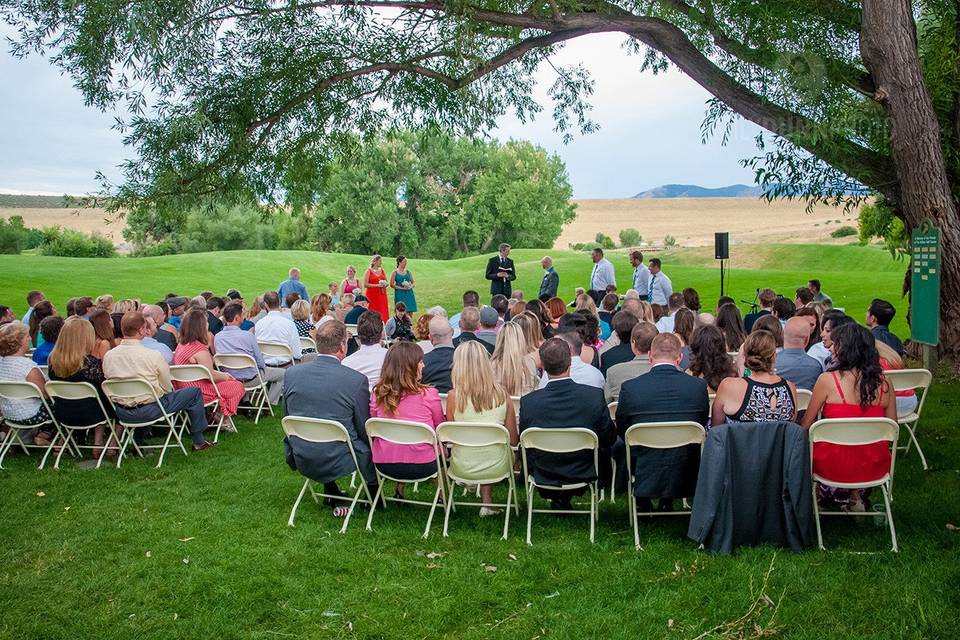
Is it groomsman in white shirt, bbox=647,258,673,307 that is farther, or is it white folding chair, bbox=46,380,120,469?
groomsman in white shirt, bbox=647,258,673,307

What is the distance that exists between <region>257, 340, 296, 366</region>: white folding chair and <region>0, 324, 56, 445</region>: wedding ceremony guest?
101 inches

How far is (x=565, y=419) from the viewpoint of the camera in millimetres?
5008

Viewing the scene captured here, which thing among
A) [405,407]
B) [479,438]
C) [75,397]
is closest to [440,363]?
[405,407]

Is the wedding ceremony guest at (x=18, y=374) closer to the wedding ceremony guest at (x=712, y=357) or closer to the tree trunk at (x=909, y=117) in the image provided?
the wedding ceremony guest at (x=712, y=357)

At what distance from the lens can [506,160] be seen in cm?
5550

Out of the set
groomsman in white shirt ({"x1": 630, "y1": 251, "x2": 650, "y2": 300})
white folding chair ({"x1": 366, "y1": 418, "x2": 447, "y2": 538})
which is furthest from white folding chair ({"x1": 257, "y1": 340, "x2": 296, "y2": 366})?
groomsman in white shirt ({"x1": 630, "y1": 251, "x2": 650, "y2": 300})

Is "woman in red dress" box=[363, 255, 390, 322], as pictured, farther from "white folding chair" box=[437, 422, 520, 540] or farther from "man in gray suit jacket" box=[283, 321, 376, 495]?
"white folding chair" box=[437, 422, 520, 540]

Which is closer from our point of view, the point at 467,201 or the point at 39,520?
the point at 39,520

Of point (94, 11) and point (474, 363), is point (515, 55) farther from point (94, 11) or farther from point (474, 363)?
Result: point (474, 363)

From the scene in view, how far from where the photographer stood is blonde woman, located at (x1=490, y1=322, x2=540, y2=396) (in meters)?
6.01

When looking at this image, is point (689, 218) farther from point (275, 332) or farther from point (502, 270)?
point (275, 332)

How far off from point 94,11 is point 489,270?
9729mm

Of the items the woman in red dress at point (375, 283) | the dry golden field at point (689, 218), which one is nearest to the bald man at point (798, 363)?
the woman in red dress at point (375, 283)

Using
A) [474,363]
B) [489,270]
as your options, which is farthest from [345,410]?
[489,270]
